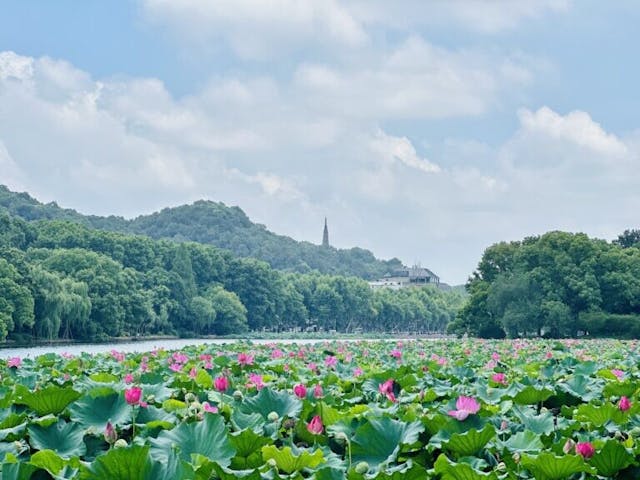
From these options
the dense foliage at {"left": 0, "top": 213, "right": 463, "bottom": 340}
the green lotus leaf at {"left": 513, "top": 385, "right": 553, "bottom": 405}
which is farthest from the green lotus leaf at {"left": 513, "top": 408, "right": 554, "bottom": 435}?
the dense foliage at {"left": 0, "top": 213, "right": 463, "bottom": 340}

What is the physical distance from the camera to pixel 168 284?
81.9 meters

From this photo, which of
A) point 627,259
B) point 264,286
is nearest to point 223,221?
point 264,286

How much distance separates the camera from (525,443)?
3.09 metres

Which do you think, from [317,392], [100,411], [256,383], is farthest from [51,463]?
[256,383]

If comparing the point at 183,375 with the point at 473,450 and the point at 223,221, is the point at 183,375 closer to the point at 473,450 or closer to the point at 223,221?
the point at 473,450

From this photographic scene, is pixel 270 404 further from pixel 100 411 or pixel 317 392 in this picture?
pixel 100 411

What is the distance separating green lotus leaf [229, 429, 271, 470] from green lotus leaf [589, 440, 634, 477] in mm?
1135

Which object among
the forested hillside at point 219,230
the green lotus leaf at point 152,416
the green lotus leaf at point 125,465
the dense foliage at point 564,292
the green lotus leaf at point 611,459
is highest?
the forested hillside at point 219,230

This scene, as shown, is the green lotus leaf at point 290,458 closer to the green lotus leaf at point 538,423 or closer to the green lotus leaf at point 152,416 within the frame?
the green lotus leaf at point 152,416

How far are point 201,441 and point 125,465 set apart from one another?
2.37ft

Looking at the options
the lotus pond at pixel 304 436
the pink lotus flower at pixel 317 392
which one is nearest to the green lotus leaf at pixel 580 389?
the lotus pond at pixel 304 436

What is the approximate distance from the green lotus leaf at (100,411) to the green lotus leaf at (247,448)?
2.58 feet

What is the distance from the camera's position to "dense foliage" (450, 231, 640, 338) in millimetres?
50375

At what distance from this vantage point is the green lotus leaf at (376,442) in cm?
296
